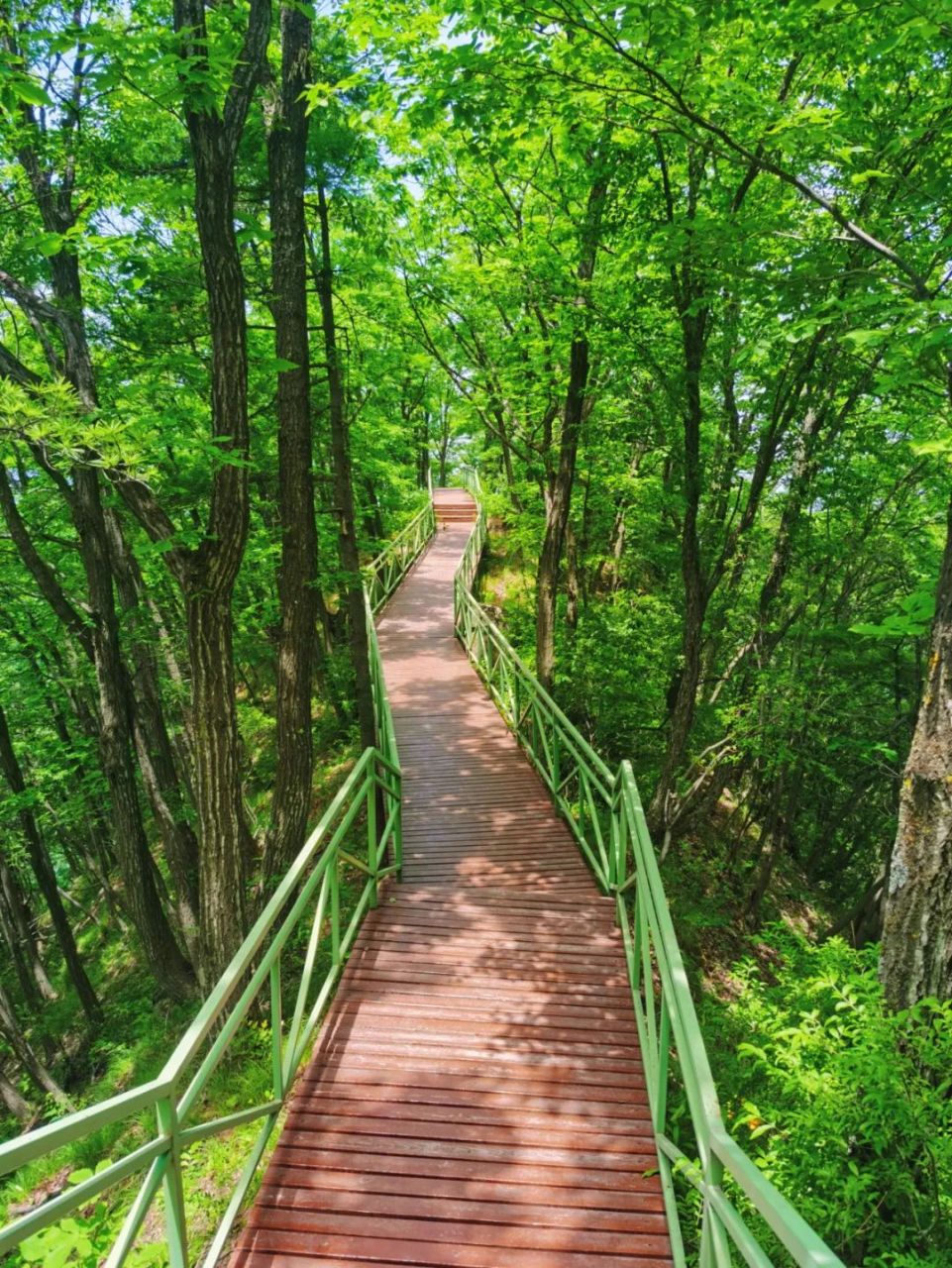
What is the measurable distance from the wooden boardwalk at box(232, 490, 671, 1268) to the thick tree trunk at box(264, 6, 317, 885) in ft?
3.74

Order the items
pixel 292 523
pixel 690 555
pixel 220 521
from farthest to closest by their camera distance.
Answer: pixel 690 555, pixel 292 523, pixel 220 521

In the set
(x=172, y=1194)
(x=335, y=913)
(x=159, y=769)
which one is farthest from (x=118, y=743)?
(x=172, y=1194)

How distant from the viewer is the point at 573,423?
6.99 m

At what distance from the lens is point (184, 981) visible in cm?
819

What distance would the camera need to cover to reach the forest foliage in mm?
3045

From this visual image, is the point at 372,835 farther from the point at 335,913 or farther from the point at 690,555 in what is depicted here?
the point at 690,555

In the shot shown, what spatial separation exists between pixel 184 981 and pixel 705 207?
10177 mm

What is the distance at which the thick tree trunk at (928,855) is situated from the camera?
273 centimetres

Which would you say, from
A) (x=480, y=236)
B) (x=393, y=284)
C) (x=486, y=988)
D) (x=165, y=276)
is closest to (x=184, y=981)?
(x=486, y=988)

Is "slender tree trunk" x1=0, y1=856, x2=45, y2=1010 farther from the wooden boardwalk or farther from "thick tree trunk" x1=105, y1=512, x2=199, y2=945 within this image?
the wooden boardwalk

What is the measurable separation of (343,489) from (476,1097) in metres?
5.61

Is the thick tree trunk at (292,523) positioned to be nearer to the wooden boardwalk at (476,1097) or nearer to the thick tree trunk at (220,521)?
the thick tree trunk at (220,521)

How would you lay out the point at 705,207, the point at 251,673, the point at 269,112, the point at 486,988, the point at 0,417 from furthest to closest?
the point at 251,673 → the point at 705,207 → the point at 269,112 → the point at 486,988 → the point at 0,417

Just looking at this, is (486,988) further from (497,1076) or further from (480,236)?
(480,236)
